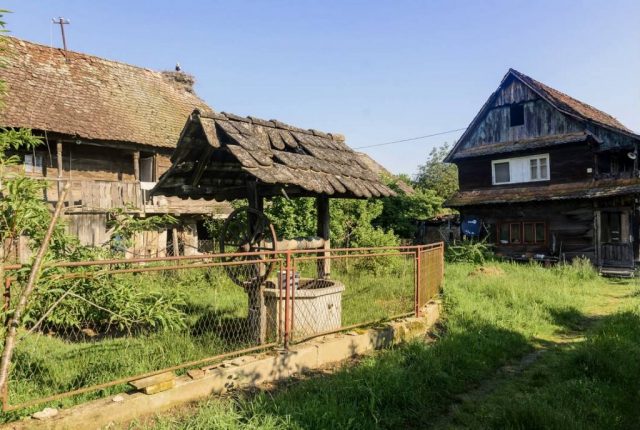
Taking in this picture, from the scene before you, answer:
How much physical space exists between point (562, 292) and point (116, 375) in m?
10.7

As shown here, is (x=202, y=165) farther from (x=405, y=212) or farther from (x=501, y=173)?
(x=405, y=212)

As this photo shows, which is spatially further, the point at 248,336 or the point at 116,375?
the point at 248,336

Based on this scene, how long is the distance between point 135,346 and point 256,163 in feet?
9.63

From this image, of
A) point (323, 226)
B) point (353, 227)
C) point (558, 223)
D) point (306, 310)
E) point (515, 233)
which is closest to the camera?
point (306, 310)

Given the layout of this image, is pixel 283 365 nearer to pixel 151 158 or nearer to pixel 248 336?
pixel 248 336

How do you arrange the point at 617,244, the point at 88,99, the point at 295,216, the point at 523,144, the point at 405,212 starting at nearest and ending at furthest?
1. the point at 295,216
2. the point at 88,99
3. the point at 617,244
4. the point at 523,144
5. the point at 405,212

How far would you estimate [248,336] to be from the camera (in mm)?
6367

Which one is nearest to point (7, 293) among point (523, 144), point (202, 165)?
point (202, 165)

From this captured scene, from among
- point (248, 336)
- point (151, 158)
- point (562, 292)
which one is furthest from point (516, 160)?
point (248, 336)

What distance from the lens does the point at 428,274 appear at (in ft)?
28.3

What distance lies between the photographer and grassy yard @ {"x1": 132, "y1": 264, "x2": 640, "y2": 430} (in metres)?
4.24

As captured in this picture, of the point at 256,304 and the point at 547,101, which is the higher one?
the point at 547,101

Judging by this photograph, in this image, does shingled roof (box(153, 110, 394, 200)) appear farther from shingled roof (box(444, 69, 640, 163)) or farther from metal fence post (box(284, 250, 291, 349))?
shingled roof (box(444, 69, 640, 163))

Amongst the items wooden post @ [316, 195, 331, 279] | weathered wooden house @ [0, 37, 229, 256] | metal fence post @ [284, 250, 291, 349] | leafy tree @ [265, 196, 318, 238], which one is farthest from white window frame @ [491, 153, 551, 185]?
metal fence post @ [284, 250, 291, 349]
